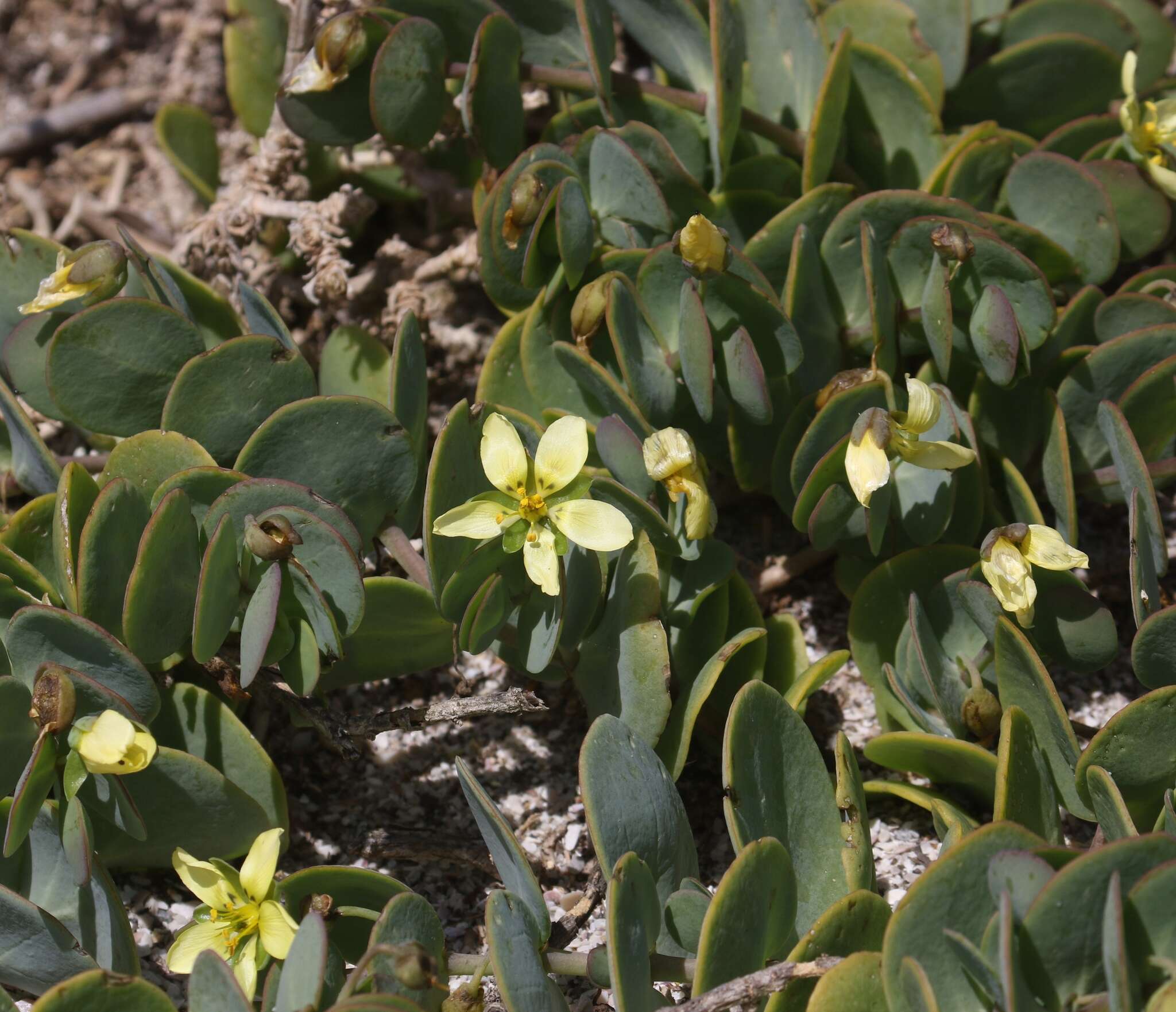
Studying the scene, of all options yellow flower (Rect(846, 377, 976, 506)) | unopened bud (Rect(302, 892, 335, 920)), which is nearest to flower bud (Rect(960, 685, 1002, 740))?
yellow flower (Rect(846, 377, 976, 506))

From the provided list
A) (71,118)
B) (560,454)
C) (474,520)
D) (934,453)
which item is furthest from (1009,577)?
(71,118)

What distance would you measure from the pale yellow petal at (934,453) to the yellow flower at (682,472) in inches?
12.3

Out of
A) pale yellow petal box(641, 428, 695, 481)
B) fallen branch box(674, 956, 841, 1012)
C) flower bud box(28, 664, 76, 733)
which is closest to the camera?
fallen branch box(674, 956, 841, 1012)

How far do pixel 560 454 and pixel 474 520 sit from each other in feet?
0.55

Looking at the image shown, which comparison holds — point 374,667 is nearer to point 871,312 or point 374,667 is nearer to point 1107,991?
point 871,312

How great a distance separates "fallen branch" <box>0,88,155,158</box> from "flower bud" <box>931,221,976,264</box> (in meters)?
2.29

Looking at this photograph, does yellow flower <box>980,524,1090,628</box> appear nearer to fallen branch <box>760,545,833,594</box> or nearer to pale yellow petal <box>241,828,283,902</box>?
fallen branch <box>760,545,833,594</box>

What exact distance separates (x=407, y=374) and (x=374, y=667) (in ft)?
1.63

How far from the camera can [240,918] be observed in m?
1.65

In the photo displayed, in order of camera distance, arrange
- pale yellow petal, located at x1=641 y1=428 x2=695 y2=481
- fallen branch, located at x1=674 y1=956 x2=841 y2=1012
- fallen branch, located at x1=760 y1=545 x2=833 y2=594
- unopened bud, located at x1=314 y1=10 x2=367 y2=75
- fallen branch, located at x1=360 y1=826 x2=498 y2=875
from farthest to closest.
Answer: fallen branch, located at x1=760 y1=545 x2=833 y2=594 → unopened bud, located at x1=314 y1=10 x2=367 y2=75 → fallen branch, located at x1=360 y1=826 x2=498 y2=875 → pale yellow petal, located at x1=641 y1=428 x2=695 y2=481 → fallen branch, located at x1=674 y1=956 x2=841 y2=1012

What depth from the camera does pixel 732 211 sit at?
2.28 metres

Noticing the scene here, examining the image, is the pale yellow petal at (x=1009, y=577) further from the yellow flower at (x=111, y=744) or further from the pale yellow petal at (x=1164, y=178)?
the yellow flower at (x=111, y=744)

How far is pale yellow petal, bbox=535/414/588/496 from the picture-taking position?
175 cm

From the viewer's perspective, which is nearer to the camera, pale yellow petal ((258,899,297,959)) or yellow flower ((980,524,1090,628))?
pale yellow petal ((258,899,297,959))
